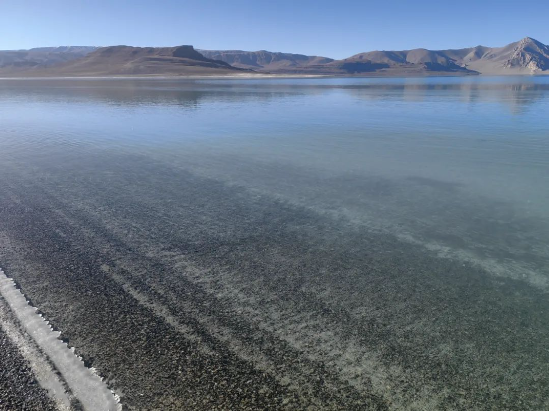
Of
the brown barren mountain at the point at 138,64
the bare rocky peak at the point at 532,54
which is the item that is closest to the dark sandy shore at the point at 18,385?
the bare rocky peak at the point at 532,54

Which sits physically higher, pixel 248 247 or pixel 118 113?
pixel 118 113

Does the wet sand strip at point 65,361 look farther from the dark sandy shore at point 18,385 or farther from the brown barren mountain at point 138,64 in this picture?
the brown barren mountain at point 138,64

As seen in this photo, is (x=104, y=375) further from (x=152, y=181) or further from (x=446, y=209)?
(x=152, y=181)

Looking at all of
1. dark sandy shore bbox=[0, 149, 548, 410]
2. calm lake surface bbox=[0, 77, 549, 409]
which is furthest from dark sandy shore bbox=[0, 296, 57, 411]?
calm lake surface bbox=[0, 77, 549, 409]

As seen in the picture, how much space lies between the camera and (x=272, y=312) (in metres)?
5.55

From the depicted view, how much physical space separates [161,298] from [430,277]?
3.93 m

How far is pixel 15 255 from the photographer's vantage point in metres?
7.16

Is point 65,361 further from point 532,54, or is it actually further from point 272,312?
point 532,54

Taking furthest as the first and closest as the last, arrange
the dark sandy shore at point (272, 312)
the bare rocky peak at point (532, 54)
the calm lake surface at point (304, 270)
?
the bare rocky peak at point (532, 54)
the calm lake surface at point (304, 270)
the dark sandy shore at point (272, 312)

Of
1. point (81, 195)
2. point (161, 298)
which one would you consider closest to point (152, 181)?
point (81, 195)

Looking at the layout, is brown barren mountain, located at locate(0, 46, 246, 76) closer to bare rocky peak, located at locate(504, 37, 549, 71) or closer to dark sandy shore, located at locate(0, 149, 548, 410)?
dark sandy shore, located at locate(0, 149, 548, 410)

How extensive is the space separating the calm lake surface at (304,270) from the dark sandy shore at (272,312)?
0.02 metres

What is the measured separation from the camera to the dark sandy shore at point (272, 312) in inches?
168

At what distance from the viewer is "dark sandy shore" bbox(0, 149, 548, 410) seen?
4.26 metres
